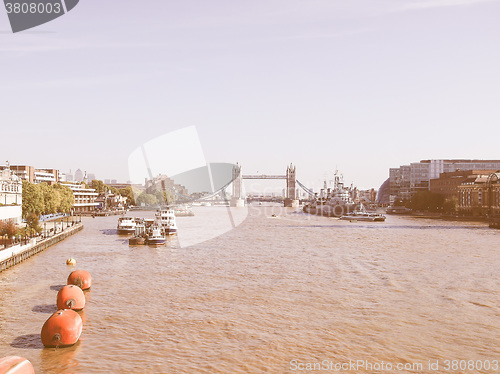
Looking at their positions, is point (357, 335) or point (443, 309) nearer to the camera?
point (357, 335)

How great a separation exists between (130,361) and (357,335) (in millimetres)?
13036

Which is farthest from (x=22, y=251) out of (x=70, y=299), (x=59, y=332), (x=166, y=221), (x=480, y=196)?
(x=480, y=196)

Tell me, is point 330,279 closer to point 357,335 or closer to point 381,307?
point 381,307

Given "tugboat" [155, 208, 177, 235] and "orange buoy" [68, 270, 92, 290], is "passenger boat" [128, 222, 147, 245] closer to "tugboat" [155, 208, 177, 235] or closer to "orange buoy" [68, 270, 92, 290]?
"tugboat" [155, 208, 177, 235]

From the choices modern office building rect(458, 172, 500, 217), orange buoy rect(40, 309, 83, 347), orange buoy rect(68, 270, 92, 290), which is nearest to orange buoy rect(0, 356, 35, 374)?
orange buoy rect(40, 309, 83, 347)

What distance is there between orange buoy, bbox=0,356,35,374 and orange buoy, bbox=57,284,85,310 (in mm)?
12375

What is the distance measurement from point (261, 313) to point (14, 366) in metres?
17.3

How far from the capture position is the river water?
25.5m

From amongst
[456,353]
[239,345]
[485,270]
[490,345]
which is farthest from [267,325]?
[485,270]

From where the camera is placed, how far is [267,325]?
30.8m

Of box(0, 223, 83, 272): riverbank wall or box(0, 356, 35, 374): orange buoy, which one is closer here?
box(0, 356, 35, 374): orange buoy

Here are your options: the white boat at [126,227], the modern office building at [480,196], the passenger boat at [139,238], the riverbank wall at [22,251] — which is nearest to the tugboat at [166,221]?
the white boat at [126,227]

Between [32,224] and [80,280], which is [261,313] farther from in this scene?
[32,224]

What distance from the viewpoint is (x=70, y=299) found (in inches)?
1288
